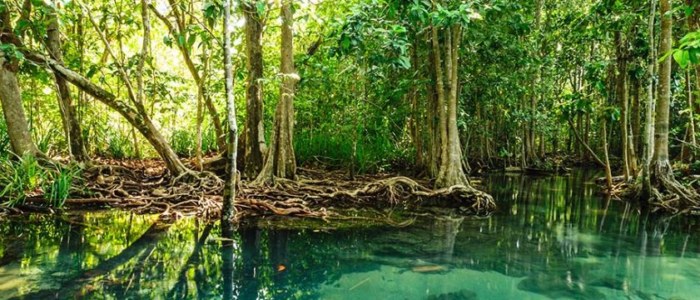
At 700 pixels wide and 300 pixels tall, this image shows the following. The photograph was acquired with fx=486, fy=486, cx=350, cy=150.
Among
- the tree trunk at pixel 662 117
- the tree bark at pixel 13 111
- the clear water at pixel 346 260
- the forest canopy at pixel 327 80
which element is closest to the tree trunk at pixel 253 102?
the forest canopy at pixel 327 80

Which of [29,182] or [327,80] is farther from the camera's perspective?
[327,80]

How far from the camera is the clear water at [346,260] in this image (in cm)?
388

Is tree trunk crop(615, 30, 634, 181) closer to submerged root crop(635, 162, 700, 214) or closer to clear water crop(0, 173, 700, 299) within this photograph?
submerged root crop(635, 162, 700, 214)

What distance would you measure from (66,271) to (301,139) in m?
7.39

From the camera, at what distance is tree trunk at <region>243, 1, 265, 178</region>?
805 centimetres

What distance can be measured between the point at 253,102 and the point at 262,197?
1.74 metres

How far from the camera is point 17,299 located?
3.38 metres

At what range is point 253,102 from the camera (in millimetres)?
8125

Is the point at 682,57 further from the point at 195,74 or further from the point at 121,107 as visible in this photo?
the point at 195,74

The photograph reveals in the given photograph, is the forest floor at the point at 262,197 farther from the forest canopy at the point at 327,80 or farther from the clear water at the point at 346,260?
the clear water at the point at 346,260

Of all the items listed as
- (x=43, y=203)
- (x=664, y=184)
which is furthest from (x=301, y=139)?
(x=664, y=184)

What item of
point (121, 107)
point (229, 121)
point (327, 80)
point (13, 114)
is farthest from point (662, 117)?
point (13, 114)

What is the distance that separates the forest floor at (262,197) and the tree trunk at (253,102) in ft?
1.87

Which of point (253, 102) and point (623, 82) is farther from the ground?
point (623, 82)
